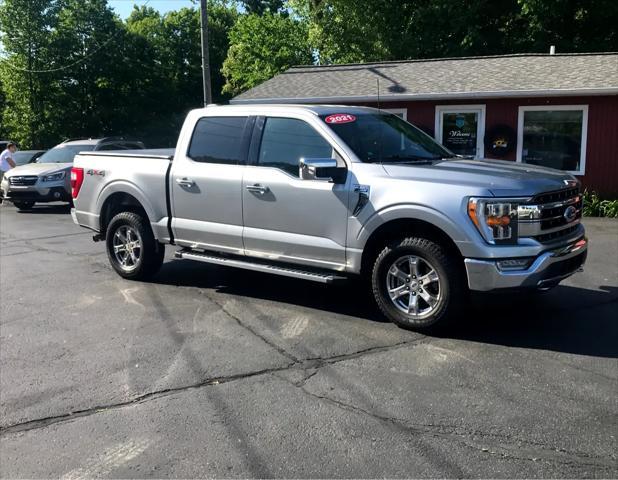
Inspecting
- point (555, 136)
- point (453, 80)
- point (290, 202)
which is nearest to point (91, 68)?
point (453, 80)

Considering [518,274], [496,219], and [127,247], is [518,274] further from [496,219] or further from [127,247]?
[127,247]

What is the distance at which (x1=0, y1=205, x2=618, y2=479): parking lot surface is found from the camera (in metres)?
3.39

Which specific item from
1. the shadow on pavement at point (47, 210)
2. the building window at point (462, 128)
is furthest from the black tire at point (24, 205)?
the building window at point (462, 128)

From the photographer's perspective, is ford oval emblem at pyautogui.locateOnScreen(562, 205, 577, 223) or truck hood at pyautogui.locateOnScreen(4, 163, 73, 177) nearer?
ford oval emblem at pyautogui.locateOnScreen(562, 205, 577, 223)

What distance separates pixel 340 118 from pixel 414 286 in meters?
1.85

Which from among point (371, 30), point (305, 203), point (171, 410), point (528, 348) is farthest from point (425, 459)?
point (371, 30)

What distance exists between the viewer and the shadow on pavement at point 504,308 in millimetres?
5148

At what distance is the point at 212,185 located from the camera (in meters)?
6.50

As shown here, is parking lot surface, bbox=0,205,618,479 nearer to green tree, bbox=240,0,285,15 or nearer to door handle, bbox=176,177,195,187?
door handle, bbox=176,177,195,187

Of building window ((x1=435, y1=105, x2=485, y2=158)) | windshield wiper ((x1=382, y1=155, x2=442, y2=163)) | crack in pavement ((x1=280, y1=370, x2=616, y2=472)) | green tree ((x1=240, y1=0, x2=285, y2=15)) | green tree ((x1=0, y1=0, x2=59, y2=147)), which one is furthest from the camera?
green tree ((x1=240, y1=0, x2=285, y2=15))

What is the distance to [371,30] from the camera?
2469 cm

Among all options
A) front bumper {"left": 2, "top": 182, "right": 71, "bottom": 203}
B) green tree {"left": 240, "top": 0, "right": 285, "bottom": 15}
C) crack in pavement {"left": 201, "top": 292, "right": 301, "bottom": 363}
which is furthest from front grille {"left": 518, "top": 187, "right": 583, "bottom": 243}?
green tree {"left": 240, "top": 0, "right": 285, "bottom": 15}

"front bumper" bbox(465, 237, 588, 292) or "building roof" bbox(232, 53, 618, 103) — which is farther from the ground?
"building roof" bbox(232, 53, 618, 103)

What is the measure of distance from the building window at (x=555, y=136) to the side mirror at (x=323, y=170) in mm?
10338
